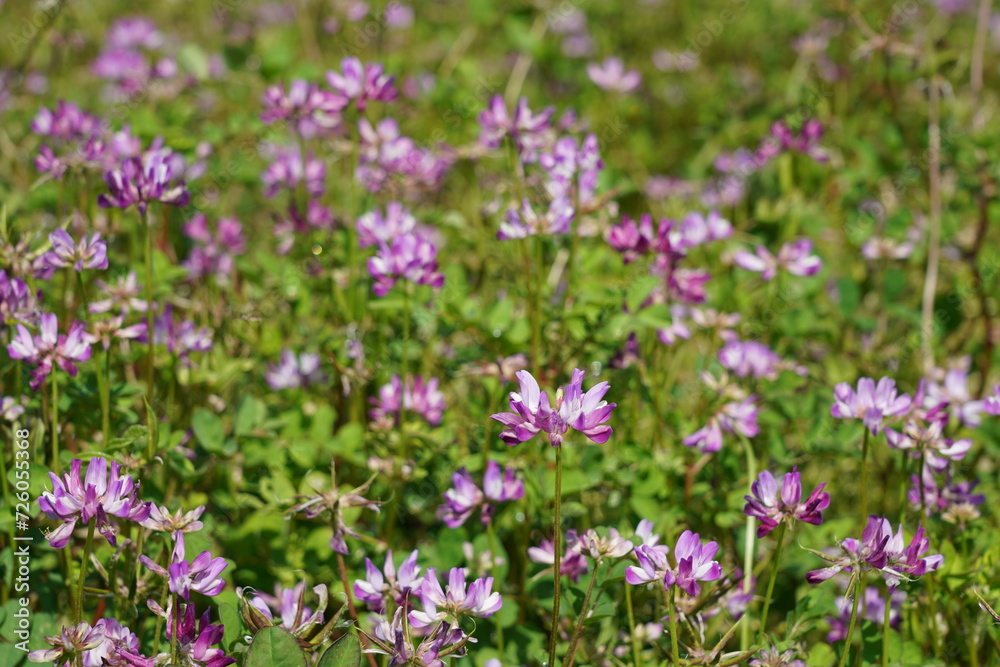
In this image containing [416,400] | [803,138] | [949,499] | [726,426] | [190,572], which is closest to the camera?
[190,572]

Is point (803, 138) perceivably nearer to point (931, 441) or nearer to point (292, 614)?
point (931, 441)

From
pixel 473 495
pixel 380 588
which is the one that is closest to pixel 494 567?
pixel 473 495

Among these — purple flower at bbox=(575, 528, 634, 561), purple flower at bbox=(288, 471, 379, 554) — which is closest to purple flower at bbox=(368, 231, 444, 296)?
purple flower at bbox=(288, 471, 379, 554)

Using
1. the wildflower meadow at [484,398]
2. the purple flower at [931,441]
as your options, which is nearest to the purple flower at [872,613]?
the wildflower meadow at [484,398]

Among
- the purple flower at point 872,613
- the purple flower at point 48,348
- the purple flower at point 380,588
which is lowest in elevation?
the purple flower at point 872,613

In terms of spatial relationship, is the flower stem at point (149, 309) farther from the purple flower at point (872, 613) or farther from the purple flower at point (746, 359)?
the purple flower at point (872, 613)

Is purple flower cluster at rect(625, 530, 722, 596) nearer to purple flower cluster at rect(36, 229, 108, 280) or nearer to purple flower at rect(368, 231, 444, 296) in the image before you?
purple flower at rect(368, 231, 444, 296)
